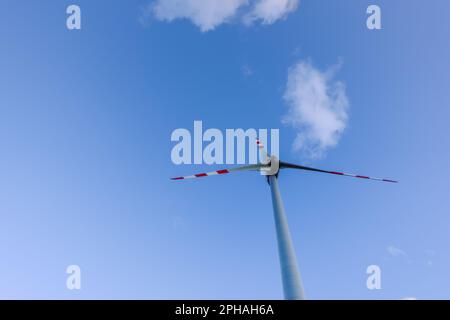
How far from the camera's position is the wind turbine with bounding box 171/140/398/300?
76.2 feet

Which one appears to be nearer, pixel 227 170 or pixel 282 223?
pixel 282 223

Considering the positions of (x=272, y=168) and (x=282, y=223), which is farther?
(x=272, y=168)

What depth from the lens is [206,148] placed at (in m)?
36.0

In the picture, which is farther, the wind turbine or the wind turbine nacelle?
the wind turbine nacelle

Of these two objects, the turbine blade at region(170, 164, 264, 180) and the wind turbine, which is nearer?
the wind turbine

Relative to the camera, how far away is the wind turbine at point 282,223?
2323 centimetres

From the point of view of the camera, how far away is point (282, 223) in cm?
2986

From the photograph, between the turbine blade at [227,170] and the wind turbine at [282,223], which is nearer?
the wind turbine at [282,223]

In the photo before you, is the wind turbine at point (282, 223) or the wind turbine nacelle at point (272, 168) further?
Answer: the wind turbine nacelle at point (272, 168)

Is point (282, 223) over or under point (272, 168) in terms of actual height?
under
